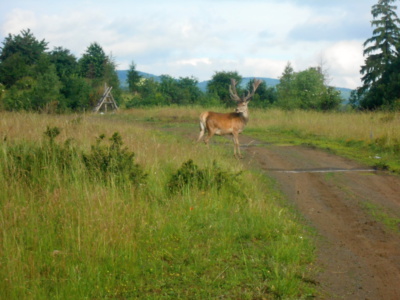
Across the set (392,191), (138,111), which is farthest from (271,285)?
(138,111)

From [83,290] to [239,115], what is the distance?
1103cm

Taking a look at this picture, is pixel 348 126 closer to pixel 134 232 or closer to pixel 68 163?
pixel 68 163

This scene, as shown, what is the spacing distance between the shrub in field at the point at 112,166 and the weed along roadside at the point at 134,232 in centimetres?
2

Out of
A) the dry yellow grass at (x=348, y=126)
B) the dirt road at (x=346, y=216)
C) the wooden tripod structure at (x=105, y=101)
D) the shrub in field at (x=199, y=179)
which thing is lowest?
the dirt road at (x=346, y=216)

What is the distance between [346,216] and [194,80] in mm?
41090

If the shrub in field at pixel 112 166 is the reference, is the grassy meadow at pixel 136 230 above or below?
below

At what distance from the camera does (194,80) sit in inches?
1875

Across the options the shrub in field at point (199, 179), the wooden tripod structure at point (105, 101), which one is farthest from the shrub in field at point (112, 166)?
the wooden tripod structure at point (105, 101)

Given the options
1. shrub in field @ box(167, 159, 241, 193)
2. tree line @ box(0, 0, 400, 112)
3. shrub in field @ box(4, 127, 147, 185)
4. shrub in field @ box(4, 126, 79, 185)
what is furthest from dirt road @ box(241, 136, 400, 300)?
tree line @ box(0, 0, 400, 112)

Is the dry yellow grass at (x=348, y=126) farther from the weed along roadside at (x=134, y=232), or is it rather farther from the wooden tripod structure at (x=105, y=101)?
the wooden tripod structure at (x=105, y=101)

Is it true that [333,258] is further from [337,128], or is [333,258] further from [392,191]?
[337,128]

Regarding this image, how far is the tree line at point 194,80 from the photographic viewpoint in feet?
105

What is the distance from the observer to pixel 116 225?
5523 millimetres

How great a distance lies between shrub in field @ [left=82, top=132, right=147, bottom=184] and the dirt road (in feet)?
9.33
